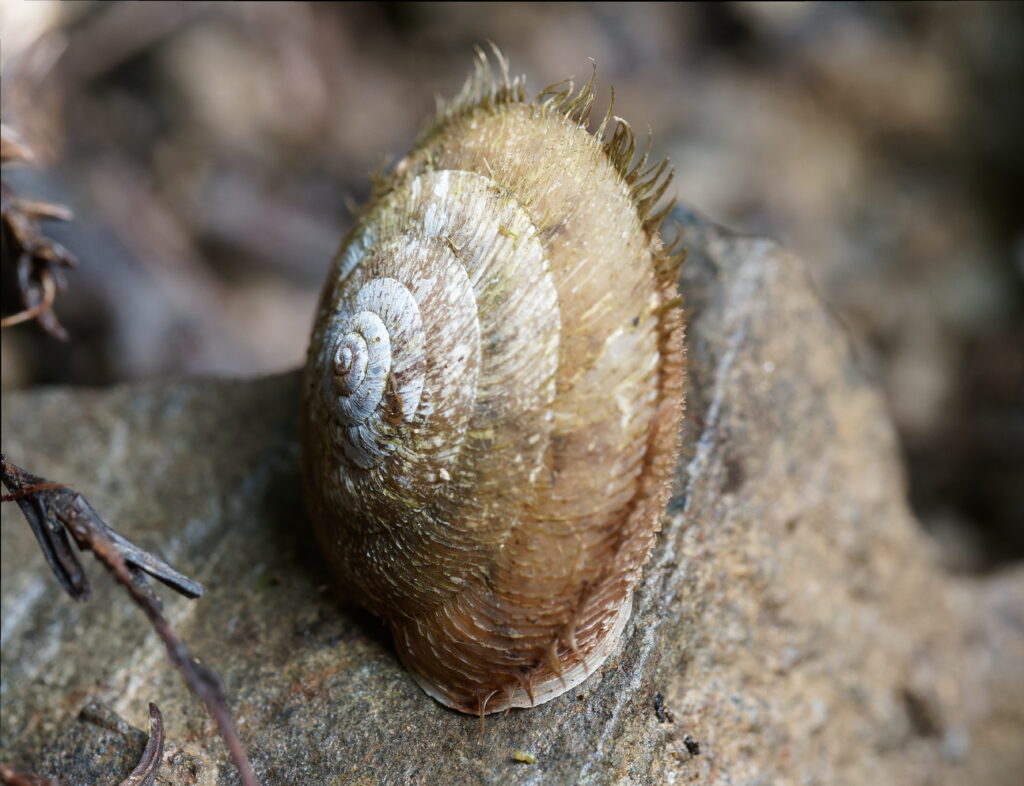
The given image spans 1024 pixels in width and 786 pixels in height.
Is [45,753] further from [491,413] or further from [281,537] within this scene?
[491,413]

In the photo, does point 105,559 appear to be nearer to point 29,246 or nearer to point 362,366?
point 362,366

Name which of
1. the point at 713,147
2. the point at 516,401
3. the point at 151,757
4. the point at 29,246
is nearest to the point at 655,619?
the point at 516,401

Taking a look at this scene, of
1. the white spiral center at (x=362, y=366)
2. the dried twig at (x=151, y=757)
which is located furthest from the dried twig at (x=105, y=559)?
the white spiral center at (x=362, y=366)

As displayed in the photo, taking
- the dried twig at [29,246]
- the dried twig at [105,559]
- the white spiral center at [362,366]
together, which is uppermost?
the white spiral center at [362,366]

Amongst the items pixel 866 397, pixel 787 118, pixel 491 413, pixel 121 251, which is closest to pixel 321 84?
pixel 121 251

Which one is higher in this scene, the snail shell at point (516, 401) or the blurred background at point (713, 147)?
the snail shell at point (516, 401)

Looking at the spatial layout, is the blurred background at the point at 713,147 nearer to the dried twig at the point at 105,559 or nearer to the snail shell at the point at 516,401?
the dried twig at the point at 105,559

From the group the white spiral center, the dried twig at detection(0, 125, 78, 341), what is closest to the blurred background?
the dried twig at detection(0, 125, 78, 341)
